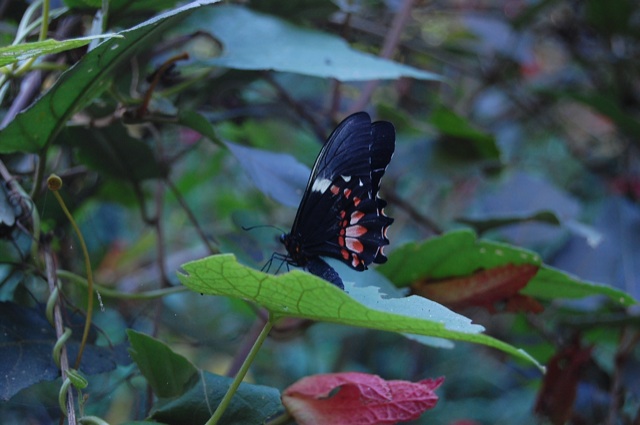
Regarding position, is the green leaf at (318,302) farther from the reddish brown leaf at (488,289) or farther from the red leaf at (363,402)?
the reddish brown leaf at (488,289)

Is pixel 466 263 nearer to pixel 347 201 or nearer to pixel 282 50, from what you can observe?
pixel 347 201

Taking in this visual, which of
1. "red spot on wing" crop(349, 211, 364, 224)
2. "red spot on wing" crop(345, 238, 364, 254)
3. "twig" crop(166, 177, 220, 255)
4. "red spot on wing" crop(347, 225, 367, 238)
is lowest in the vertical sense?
"twig" crop(166, 177, 220, 255)

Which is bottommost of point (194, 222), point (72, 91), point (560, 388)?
point (560, 388)

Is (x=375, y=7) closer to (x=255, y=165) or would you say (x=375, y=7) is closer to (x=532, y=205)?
(x=532, y=205)

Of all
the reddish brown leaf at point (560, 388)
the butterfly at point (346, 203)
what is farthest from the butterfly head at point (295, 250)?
the reddish brown leaf at point (560, 388)

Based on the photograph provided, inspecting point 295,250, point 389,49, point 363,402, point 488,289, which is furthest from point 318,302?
point 389,49

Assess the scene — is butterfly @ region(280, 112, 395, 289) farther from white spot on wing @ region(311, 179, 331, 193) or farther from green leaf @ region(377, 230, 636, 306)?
green leaf @ region(377, 230, 636, 306)

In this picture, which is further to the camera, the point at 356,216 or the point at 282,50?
the point at 282,50

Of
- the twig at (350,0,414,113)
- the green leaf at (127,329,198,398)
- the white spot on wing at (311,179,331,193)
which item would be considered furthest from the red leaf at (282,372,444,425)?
the twig at (350,0,414,113)
